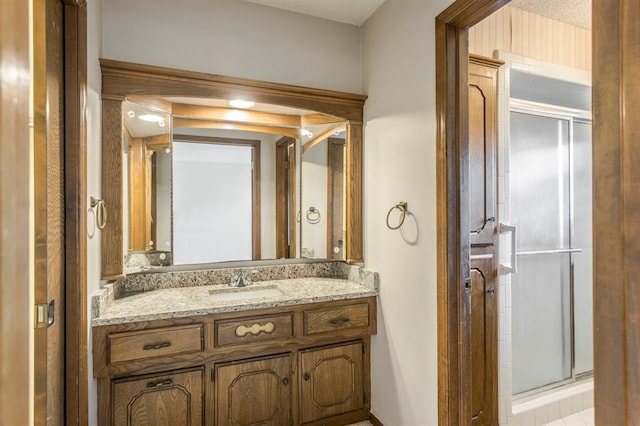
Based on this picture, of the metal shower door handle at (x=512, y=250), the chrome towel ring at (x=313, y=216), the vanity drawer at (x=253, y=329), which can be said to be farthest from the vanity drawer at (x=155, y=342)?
the metal shower door handle at (x=512, y=250)

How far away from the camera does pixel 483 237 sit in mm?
2004

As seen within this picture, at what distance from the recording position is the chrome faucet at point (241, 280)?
7.15ft

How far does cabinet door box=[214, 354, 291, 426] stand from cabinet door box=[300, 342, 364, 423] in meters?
0.11

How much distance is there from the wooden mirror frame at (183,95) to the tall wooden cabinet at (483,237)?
719mm

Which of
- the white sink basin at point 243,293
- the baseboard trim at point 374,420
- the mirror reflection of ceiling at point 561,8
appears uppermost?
the mirror reflection of ceiling at point 561,8

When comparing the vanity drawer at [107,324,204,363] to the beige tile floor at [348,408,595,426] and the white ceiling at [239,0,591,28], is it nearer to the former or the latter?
the beige tile floor at [348,408,595,426]

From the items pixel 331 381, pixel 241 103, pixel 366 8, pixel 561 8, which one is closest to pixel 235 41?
pixel 241 103

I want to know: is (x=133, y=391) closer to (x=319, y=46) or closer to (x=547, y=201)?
(x=319, y=46)

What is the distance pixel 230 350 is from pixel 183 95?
4.84 feet

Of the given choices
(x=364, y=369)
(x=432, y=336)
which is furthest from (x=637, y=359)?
(x=364, y=369)

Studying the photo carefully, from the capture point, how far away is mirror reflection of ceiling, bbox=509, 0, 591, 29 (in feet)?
6.76

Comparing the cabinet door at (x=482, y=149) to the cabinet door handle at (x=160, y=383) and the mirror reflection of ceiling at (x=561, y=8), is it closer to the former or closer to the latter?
the mirror reflection of ceiling at (x=561, y=8)

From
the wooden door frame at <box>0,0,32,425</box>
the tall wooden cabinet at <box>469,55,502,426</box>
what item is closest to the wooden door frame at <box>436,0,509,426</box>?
the tall wooden cabinet at <box>469,55,502,426</box>

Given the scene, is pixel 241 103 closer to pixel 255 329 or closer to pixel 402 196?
pixel 402 196
